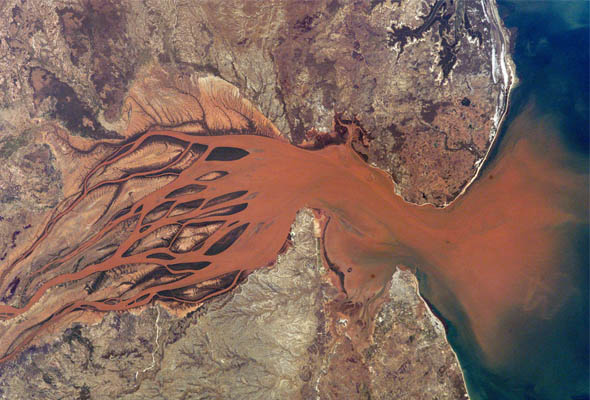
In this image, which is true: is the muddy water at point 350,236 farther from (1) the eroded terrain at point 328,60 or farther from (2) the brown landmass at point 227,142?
(1) the eroded terrain at point 328,60

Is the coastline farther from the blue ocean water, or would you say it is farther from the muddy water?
the muddy water

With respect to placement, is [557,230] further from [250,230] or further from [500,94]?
[250,230]

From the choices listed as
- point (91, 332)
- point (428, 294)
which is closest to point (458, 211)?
point (428, 294)

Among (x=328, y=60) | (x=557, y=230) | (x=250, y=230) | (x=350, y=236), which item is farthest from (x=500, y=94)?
(x=250, y=230)

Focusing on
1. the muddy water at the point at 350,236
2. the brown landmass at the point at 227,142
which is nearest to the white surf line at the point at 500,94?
the brown landmass at the point at 227,142

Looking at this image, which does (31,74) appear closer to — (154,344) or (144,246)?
(144,246)

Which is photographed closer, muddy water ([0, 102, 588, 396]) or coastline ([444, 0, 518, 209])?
muddy water ([0, 102, 588, 396])

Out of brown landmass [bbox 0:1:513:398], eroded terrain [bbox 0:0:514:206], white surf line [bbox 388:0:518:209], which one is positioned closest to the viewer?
brown landmass [bbox 0:1:513:398]

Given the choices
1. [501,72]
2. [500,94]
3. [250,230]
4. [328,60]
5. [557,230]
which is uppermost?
[328,60]

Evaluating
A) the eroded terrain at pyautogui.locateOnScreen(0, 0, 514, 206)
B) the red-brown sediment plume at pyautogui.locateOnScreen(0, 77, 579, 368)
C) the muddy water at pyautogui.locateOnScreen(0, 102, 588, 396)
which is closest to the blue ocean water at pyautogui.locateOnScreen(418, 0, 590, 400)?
the muddy water at pyautogui.locateOnScreen(0, 102, 588, 396)
